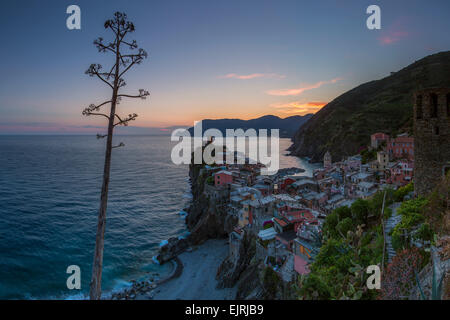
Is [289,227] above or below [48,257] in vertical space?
above

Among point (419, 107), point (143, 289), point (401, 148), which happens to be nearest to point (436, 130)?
point (419, 107)

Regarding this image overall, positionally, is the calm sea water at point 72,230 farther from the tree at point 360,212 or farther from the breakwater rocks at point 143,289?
the tree at point 360,212

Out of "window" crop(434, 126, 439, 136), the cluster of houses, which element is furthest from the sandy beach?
"window" crop(434, 126, 439, 136)

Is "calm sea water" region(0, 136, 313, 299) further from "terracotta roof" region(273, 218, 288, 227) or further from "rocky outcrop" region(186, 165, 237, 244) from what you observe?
"terracotta roof" region(273, 218, 288, 227)

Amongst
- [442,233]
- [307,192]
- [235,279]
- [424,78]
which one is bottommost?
[235,279]

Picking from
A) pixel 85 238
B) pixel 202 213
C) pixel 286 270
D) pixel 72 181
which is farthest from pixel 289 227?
pixel 72 181

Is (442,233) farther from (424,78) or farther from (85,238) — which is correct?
(424,78)

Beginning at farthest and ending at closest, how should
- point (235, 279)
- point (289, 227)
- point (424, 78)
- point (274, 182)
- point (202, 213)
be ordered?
1. point (424, 78)
2. point (274, 182)
3. point (202, 213)
4. point (235, 279)
5. point (289, 227)
